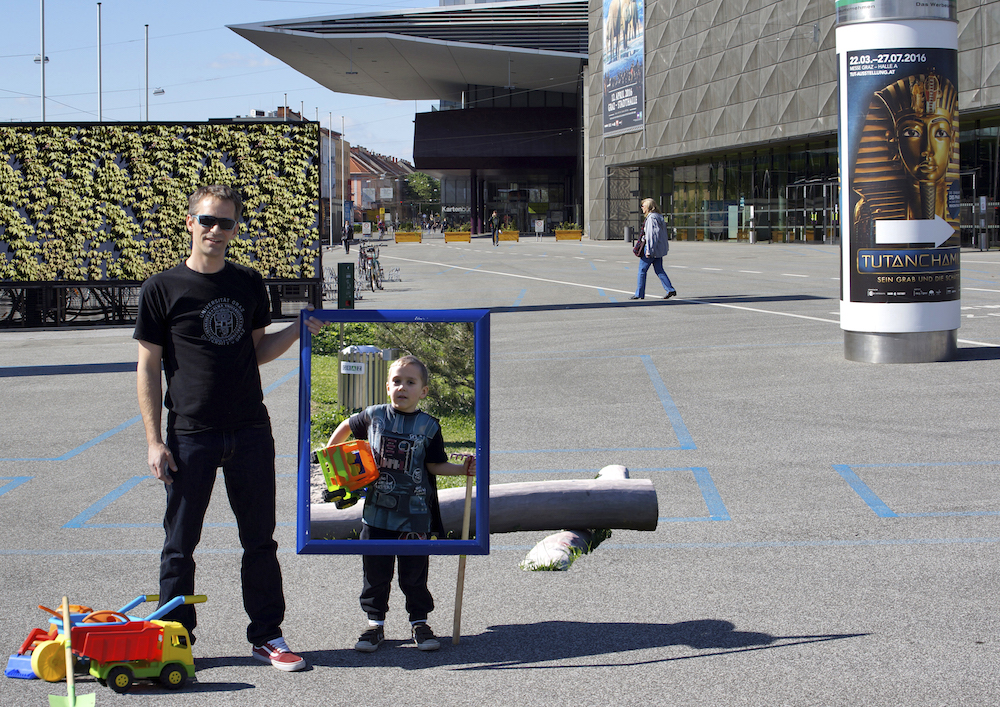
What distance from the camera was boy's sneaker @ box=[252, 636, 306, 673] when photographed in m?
4.12

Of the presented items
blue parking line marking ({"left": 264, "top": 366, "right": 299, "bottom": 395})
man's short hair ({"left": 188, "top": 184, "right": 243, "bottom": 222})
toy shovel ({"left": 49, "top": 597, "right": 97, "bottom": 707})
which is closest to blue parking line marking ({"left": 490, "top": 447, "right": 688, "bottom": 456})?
blue parking line marking ({"left": 264, "top": 366, "right": 299, "bottom": 395})

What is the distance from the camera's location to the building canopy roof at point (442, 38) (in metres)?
80.5

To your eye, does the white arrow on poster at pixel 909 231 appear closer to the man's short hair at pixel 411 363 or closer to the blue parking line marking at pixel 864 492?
the blue parking line marking at pixel 864 492

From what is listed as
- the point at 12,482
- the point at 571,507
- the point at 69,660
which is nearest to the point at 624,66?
the point at 12,482

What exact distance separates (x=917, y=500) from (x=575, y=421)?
131 inches

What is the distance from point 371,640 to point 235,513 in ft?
2.35

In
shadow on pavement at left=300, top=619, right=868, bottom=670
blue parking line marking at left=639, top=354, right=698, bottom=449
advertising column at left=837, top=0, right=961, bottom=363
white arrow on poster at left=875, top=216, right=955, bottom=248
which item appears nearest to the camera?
shadow on pavement at left=300, top=619, right=868, bottom=670

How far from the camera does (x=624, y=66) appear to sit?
66000 millimetres

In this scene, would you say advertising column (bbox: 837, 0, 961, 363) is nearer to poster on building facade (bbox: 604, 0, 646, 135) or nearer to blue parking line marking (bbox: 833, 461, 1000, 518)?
blue parking line marking (bbox: 833, 461, 1000, 518)

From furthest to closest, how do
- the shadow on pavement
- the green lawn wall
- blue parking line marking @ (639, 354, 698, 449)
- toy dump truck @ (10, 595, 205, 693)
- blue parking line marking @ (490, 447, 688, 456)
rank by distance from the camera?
1. the green lawn wall
2. blue parking line marking @ (639, 354, 698, 449)
3. blue parking line marking @ (490, 447, 688, 456)
4. the shadow on pavement
5. toy dump truck @ (10, 595, 205, 693)

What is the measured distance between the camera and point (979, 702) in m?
3.73

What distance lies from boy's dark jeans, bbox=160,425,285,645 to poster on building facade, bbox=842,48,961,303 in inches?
334

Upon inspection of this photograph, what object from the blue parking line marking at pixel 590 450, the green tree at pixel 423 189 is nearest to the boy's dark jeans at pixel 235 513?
the blue parking line marking at pixel 590 450

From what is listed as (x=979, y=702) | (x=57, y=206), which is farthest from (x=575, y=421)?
(x=57, y=206)
